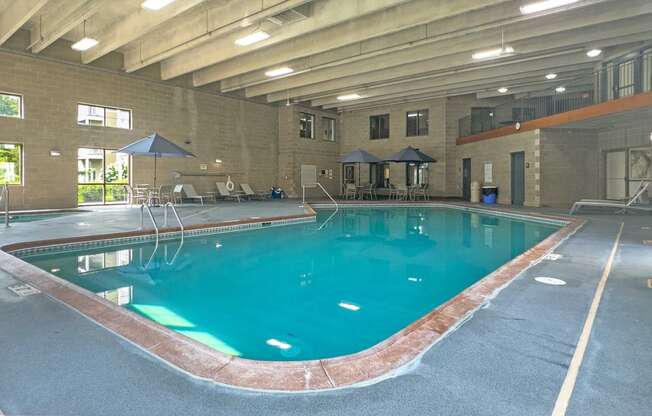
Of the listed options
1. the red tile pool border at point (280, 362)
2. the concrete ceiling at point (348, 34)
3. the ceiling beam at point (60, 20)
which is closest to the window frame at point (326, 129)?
the concrete ceiling at point (348, 34)

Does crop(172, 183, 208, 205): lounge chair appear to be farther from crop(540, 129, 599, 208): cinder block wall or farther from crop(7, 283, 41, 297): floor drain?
crop(540, 129, 599, 208): cinder block wall

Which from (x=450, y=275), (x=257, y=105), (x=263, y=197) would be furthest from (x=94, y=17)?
(x=450, y=275)

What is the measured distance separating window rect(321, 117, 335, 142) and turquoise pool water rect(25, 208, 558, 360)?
11164 millimetres

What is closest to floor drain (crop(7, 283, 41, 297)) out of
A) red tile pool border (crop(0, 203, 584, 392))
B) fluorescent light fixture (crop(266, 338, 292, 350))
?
red tile pool border (crop(0, 203, 584, 392))

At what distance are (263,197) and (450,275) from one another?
1212 cm

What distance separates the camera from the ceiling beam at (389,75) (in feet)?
32.0

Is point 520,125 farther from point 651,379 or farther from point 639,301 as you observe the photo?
point 651,379

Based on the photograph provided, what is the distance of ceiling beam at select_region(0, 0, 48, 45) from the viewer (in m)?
7.47

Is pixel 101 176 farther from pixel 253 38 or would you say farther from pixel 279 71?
pixel 253 38

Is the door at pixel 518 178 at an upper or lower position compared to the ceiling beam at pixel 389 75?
lower

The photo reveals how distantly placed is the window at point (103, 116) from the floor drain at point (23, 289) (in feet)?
30.9

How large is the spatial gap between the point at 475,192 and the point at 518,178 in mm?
1697

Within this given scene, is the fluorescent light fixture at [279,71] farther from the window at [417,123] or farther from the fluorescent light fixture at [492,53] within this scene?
the window at [417,123]

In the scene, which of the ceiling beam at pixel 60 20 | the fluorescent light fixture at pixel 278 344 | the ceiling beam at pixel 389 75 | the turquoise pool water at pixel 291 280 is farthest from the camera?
the ceiling beam at pixel 389 75
